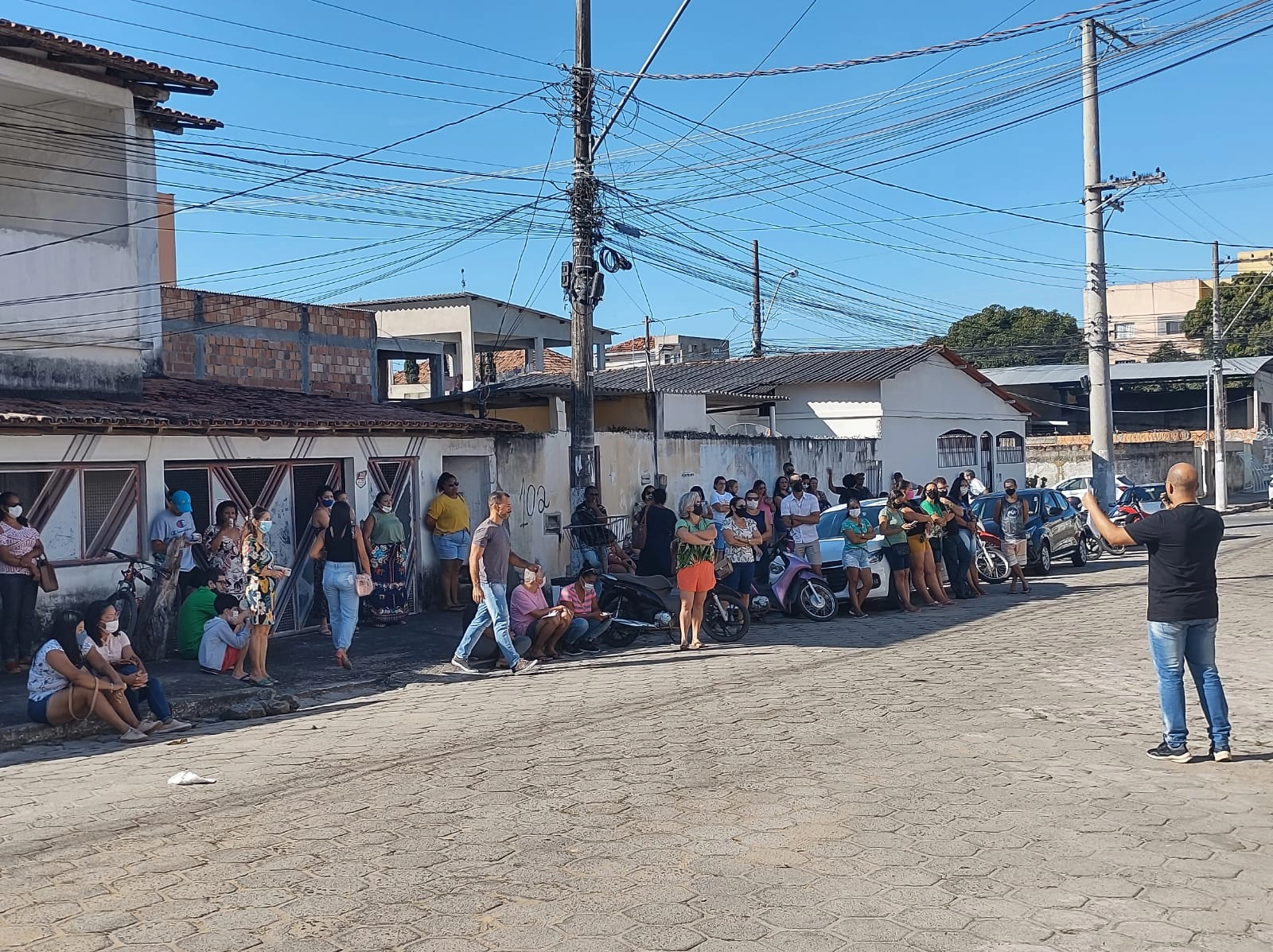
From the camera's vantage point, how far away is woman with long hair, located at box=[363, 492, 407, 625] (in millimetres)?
15766

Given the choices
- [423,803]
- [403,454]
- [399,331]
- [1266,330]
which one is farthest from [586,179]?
[1266,330]

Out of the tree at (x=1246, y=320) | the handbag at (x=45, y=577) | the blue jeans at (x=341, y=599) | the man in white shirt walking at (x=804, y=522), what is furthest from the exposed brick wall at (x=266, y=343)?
the tree at (x=1246, y=320)

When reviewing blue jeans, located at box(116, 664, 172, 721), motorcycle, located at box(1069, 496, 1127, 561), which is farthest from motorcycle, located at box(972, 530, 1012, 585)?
blue jeans, located at box(116, 664, 172, 721)

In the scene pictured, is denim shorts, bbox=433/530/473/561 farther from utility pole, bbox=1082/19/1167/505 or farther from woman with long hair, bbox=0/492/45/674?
utility pole, bbox=1082/19/1167/505

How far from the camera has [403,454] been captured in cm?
1728

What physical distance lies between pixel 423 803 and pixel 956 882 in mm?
3136

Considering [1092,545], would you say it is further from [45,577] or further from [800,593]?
[45,577]

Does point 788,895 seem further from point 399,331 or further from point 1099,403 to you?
point 399,331

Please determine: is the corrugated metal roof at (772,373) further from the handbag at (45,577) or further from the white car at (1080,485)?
the handbag at (45,577)

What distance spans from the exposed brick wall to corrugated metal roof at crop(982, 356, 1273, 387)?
122 feet

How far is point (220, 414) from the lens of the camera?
48.3ft

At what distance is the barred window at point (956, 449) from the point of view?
35000 mm

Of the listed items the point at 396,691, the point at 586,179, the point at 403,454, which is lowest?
the point at 396,691

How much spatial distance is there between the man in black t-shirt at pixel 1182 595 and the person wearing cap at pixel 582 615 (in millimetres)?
6875
